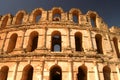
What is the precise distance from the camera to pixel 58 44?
61.9ft

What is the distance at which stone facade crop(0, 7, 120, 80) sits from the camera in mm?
13906

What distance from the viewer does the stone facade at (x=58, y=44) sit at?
13906 mm

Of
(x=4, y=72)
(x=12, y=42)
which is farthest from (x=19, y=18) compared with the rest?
(x=4, y=72)

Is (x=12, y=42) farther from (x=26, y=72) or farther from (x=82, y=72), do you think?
(x=82, y=72)

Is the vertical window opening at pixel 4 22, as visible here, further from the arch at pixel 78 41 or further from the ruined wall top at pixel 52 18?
the arch at pixel 78 41

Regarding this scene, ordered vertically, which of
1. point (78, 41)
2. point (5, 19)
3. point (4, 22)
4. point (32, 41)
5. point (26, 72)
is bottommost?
point (26, 72)

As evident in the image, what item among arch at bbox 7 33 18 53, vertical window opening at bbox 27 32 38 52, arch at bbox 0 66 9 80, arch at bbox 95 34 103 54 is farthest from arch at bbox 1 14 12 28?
arch at bbox 95 34 103 54

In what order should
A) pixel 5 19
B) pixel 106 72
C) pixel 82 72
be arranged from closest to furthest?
1. pixel 106 72
2. pixel 82 72
3. pixel 5 19

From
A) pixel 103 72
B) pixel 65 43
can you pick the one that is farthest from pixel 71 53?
pixel 103 72

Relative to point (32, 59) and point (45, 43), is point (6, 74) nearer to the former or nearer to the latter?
point (32, 59)

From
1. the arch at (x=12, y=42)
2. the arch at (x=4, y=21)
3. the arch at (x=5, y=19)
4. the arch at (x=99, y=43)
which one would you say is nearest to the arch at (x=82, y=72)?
the arch at (x=99, y=43)

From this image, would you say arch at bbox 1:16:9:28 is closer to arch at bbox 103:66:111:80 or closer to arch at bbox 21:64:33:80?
arch at bbox 21:64:33:80

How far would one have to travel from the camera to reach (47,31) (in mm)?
16078

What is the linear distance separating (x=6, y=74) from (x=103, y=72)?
28.8 ft
